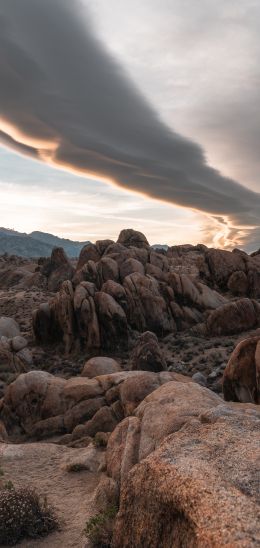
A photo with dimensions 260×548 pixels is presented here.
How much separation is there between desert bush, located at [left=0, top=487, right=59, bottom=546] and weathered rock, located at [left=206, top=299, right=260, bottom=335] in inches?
1369

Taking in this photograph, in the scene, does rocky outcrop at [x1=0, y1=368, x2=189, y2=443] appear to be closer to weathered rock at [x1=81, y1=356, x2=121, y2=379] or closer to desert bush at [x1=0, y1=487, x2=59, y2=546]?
weathered rock at [x1=81, y1=356, x2=121, y2=379]

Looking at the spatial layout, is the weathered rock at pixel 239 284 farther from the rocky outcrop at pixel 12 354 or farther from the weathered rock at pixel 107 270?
the rocky outcrop at pixel 12 354

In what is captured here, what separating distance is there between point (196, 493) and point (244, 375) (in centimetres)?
1428

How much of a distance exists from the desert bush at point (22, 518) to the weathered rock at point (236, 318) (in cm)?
3477

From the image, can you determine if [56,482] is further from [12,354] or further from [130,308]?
[130,308]

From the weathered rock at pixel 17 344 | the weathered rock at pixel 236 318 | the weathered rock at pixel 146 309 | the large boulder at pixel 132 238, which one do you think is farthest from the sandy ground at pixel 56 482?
the large boulder at pixel 132 238

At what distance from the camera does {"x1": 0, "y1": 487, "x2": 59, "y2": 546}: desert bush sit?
9719mm

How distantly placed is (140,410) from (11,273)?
283ft

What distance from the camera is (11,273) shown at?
94.4 meters

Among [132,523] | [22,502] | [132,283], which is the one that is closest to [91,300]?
[132,283]

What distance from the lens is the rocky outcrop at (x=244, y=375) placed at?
19094 millimetres

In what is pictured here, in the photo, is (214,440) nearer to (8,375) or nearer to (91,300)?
(8,375)

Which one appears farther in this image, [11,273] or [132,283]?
[11,273]

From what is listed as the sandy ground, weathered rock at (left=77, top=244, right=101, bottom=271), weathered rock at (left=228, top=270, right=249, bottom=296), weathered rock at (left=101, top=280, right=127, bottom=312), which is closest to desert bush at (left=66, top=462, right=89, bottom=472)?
the sandy ground
